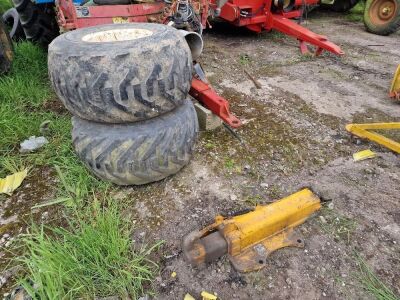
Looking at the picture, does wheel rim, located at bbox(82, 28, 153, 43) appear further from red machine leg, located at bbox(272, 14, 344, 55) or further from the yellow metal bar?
red machine leg, located at bbox(272, 14, 344, 55)

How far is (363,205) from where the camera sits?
1920mm

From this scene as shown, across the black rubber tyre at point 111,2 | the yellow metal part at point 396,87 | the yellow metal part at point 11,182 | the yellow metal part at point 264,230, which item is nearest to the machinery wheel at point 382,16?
the yellow metal part at point 396,87

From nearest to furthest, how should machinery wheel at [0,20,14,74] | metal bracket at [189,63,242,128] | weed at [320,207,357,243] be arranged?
weed at [320,207,357,243], metal bracket at [189,63,242,128], machinery wheel at [0,20,14,74]

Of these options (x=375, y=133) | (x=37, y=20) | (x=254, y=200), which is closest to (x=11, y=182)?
(x=254, y=200)

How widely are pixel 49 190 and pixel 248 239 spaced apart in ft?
4.20

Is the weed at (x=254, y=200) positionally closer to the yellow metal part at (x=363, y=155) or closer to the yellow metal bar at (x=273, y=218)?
the yellow metal bar at (x=273, y=218)

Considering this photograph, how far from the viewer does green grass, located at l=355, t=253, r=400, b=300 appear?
1.44 m

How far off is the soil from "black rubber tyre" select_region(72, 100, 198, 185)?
0.19 meters

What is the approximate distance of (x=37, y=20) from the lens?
353 cm

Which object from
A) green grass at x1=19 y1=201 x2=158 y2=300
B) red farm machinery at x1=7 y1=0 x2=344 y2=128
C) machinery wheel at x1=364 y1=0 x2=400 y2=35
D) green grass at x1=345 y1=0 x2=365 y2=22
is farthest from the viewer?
green grass at x1=345 y1=0 x2=365 y2=22

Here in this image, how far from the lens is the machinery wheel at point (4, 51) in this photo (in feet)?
9.42

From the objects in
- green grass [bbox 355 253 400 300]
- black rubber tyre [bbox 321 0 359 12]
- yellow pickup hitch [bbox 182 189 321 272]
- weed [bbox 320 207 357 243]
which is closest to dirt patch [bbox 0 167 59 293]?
yellow pickup hitch [bbox 182 189 321 272]

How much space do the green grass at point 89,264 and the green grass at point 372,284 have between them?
3.25 ft

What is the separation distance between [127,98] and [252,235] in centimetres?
91
